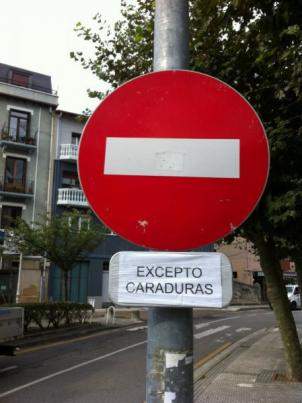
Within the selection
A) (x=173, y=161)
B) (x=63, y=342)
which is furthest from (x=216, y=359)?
(x=173, y=161)

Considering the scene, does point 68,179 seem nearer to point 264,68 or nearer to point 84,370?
point 84,370

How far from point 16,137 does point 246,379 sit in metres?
25.9

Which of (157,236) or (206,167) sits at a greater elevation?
(206,167)

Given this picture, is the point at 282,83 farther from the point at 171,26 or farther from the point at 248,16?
the point at 171,26

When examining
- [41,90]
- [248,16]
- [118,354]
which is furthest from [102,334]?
[41,90]

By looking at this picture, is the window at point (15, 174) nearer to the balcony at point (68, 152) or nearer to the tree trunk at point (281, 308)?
the balcony at point (68, 152)

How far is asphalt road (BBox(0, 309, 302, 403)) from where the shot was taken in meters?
8.45

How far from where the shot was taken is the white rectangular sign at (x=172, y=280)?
189cm

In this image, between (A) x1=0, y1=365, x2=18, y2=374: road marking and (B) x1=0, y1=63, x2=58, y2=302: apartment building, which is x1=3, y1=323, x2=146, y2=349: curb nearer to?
(A) x1=0, y1=365, x2=18, y2=374: road marking

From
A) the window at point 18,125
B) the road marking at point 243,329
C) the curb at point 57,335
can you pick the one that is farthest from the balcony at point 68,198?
the road marking at point 243,329

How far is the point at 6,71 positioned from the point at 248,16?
99.0ft

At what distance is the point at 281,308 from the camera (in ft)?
32.1

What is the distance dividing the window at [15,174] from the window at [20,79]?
5248mm

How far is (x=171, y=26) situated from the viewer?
2.22m
